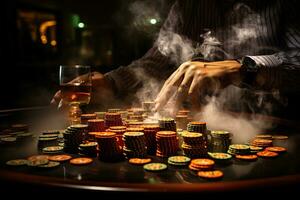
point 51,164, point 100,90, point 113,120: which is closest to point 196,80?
point 113,120

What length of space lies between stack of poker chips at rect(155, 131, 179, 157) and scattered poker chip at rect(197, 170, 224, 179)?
0.91 ft

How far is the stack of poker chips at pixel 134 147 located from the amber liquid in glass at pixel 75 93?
2.83ft

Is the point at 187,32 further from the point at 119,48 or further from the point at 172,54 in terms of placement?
the point at 119,48

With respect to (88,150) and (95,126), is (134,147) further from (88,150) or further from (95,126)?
(95,126)

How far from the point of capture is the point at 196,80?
1.92 metres

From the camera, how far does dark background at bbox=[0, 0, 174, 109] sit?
794cm

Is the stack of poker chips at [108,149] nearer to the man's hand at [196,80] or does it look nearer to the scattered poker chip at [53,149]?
the scattered poker chip at [53,149]

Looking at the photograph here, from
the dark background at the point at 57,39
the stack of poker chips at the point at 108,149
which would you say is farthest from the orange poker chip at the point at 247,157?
the dark background at the point at 57,39

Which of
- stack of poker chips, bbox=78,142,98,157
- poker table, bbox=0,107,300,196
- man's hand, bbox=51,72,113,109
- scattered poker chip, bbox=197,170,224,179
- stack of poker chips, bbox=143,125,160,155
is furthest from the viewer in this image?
man's hand, bbox=51,72,113,109

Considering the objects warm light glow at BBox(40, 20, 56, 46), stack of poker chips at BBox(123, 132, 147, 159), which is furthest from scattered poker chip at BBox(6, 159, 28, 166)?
warm light glow at BBox(40, 20, 56, 46)

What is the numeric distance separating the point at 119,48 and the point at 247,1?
20.3 ft

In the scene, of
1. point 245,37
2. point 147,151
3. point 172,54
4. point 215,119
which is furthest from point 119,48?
point 147,151

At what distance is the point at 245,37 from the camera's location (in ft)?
10.4

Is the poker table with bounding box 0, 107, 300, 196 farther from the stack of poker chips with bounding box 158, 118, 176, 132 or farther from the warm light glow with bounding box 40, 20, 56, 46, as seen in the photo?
the warm light glow with bounding box 40, 20, 56, 46
